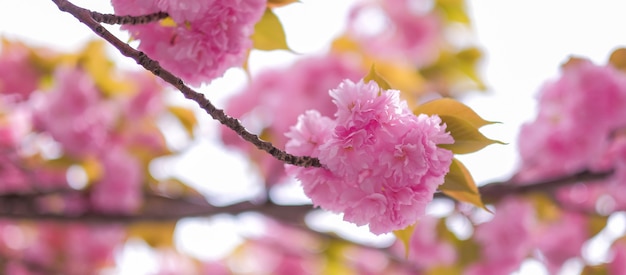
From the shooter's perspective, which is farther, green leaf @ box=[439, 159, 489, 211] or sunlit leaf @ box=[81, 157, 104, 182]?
sunlit leaf @ box=[81, 157, 104, 182]

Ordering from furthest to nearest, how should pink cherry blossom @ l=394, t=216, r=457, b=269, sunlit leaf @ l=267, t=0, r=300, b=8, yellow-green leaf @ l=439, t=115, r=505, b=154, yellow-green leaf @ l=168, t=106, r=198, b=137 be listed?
yellow-green leaf @ l=168, t=106, r=198, b=137 → pink cherry blossom @ l=394, t=216, r=457, b=269 → sunlit leaf @ l=267, t=0, r=300, b=8 → yellow-green leaf @ l=439, t=115, r=505, b=154

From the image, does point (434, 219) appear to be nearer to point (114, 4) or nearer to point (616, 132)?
point (616, 132)

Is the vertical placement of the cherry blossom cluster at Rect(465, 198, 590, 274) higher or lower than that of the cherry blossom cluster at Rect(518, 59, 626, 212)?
lower

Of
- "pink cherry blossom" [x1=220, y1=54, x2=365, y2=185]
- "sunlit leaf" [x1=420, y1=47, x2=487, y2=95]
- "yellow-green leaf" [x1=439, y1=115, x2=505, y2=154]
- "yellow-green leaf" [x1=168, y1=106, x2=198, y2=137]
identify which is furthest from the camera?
"sunlit leaf" [x1=420, y1=47, x2=487, y2=95]

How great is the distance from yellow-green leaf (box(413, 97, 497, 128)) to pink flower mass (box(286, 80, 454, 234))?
9 centimetres

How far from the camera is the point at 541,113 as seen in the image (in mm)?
1655

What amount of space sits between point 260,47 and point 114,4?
0.26 m

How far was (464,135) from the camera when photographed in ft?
2.63

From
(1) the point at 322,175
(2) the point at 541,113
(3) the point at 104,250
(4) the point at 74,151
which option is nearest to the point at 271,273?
(3) the point at 104,250

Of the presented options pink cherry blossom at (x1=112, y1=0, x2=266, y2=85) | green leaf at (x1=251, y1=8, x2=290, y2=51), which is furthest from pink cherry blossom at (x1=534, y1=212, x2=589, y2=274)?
pink cherry blossom at (x1=112, y1=0, x2=266, y2=85)

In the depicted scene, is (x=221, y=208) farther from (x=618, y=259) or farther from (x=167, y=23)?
(x=618, y=259)

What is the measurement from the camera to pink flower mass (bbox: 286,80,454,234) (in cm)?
70

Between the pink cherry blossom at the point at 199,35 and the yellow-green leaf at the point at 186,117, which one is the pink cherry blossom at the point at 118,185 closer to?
the yellow-green leaf at the point at 186,117

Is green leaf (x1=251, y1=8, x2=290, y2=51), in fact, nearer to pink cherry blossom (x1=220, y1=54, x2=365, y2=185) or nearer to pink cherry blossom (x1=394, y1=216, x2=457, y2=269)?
pink cherry blossom (x1=220, y1=54, x2=365, y2=185)
